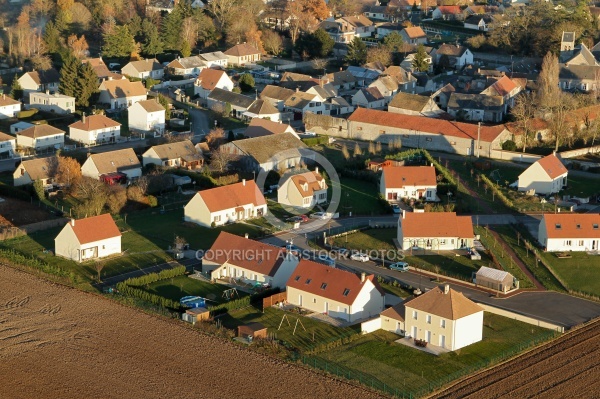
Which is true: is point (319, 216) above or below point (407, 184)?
below

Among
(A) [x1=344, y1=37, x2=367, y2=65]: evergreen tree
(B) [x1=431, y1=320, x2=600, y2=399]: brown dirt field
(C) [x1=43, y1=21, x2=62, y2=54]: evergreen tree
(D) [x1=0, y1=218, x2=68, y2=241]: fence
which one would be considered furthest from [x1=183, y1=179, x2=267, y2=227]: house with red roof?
(C) [x1=43, y1=21, x2=62, y2=54]: evergreen tree

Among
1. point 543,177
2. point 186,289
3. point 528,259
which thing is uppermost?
point 543,177

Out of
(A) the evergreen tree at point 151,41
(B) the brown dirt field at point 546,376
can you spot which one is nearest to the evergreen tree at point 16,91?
(A) the evergreen tree at point 151,41

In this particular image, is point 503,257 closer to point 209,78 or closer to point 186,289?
point 186,289

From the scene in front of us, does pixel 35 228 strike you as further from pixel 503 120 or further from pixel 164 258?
pixel 503 120

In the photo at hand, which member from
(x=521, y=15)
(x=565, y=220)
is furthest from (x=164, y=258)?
(x=521, y=15)

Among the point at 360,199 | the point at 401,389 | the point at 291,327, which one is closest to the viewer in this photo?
→ the point at 401,389

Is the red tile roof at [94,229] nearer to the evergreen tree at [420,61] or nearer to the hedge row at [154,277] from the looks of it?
the hedge row at [154,277]

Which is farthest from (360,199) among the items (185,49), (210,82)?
(185,49)
